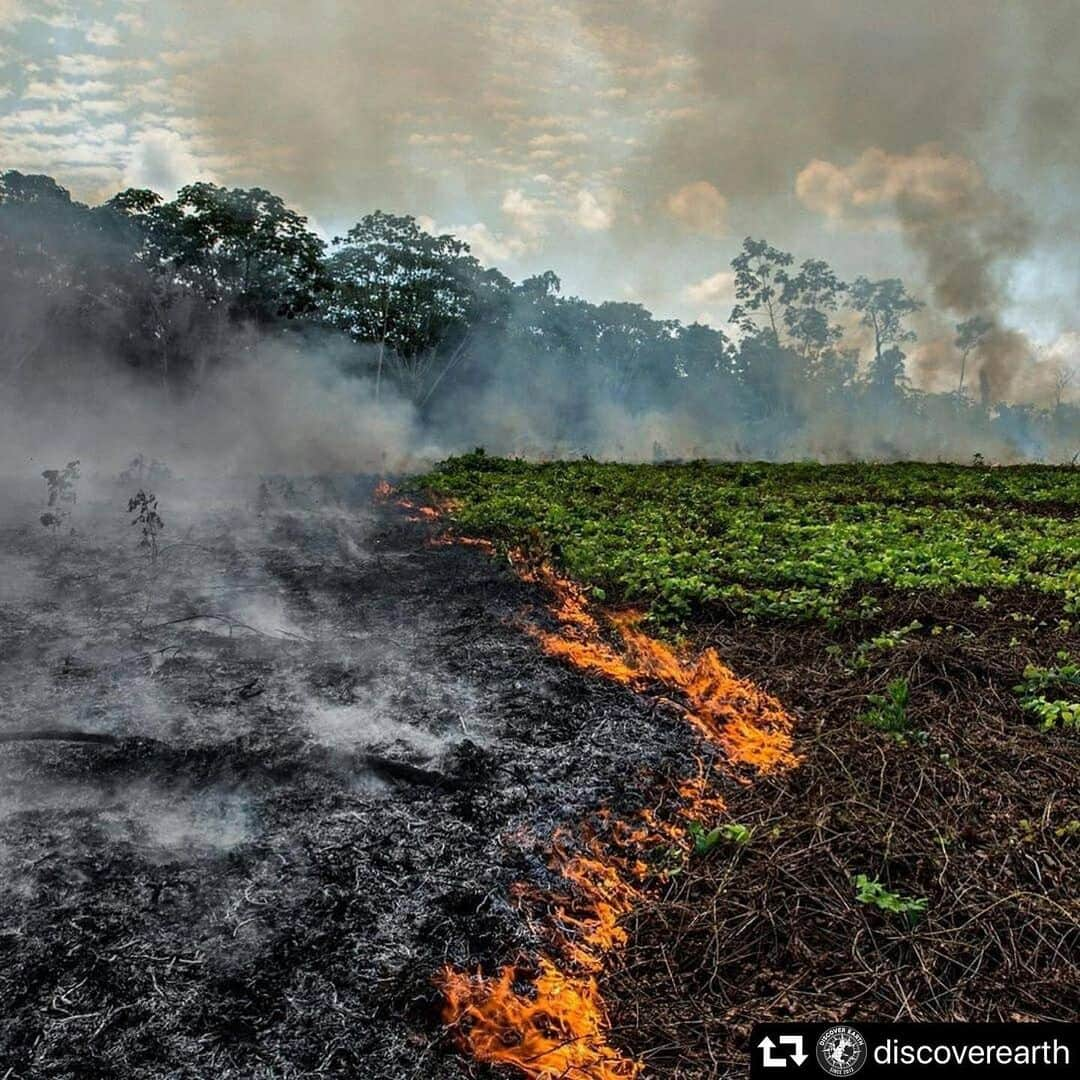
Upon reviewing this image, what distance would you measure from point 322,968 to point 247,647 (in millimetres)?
3662

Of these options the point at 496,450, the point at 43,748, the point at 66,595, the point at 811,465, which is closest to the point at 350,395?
the point at 496,450

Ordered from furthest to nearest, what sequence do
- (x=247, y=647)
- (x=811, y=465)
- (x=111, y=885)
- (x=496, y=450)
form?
(x=496, y=450) < (x=811, y=465) < (x=247, y=647) < (x=111, y=885)

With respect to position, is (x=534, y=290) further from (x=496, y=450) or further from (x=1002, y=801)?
(x=1002, y=801)

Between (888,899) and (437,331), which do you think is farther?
(437,331)

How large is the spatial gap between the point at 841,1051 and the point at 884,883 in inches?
37.0

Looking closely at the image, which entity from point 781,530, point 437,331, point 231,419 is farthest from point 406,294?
point 781,530

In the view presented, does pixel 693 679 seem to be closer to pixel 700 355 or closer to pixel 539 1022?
pixel 539 1022

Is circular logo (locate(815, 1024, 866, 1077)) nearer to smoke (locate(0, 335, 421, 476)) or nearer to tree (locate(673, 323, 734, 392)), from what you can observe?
smoke (locate(0, 335, 421, 476))

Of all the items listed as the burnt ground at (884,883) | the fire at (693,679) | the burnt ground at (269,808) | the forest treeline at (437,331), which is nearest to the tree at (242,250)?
the forest treeline at (437,331)

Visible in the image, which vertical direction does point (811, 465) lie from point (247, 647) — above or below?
above

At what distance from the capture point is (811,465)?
2175cm

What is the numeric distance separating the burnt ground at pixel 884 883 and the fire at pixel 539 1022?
0.10 m

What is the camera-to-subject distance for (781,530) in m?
10.7

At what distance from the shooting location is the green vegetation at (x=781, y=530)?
293 inches
